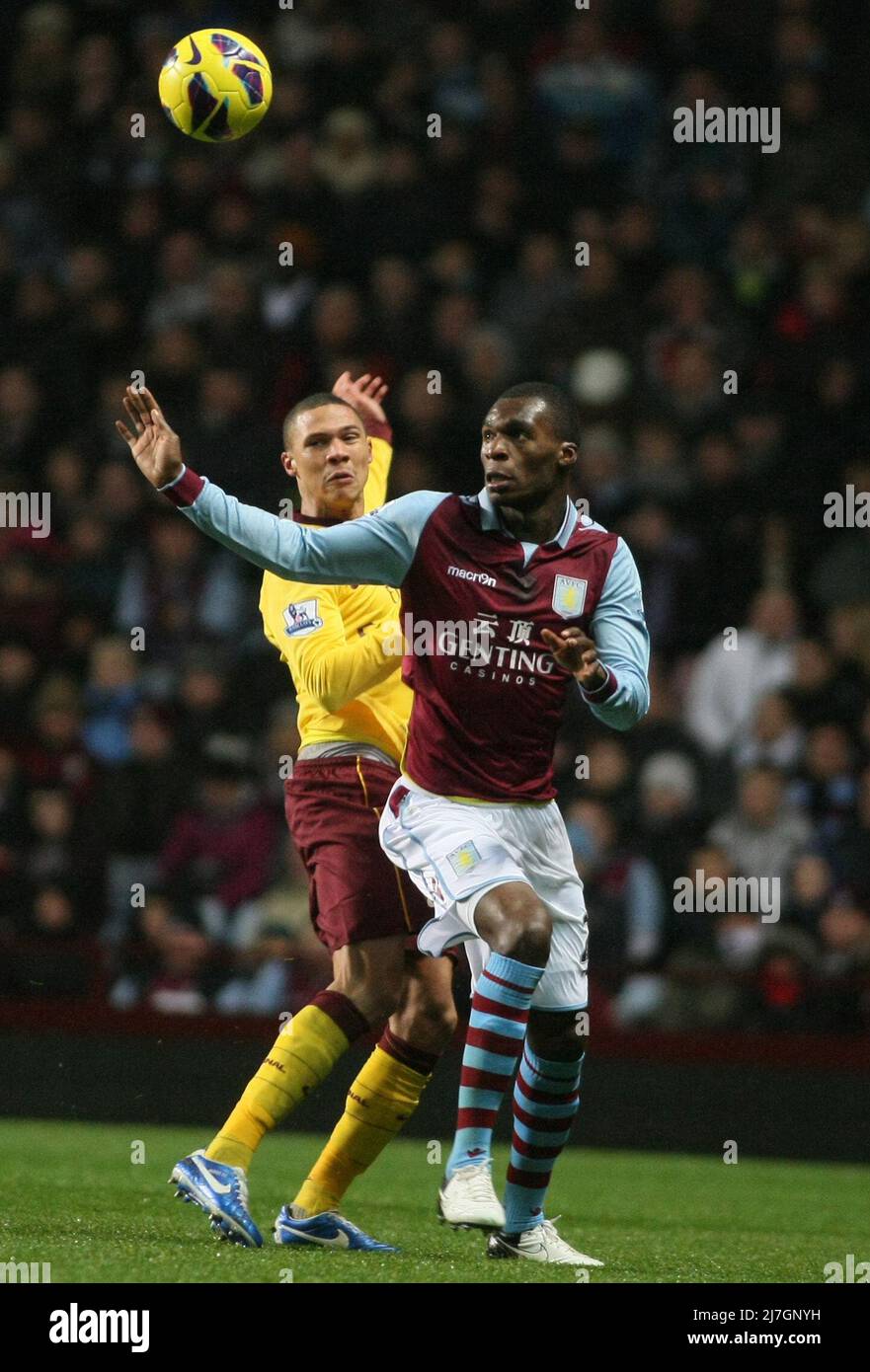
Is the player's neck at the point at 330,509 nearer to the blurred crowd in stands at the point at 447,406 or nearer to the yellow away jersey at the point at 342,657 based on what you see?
the yellow away jersey at the point at 342,657

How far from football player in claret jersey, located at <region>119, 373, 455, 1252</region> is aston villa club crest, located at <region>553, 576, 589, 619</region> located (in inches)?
20.1

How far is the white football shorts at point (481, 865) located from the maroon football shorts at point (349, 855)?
0.22 metres

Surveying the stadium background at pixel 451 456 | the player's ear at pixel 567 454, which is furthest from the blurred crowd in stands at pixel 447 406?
the player's ear at pixel 567 454

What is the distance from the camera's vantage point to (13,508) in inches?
460

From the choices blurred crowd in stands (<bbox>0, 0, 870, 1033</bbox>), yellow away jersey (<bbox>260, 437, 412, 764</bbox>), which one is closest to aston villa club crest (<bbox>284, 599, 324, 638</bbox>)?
yellow away jersey (<bbox>260, 437, 412, 764</bbox>)

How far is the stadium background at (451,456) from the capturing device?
952cm

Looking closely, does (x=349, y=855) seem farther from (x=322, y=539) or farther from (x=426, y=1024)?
(x=322, y=539)

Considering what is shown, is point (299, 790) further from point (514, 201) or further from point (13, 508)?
point (514, 201)

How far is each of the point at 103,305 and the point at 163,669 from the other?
258 centimetres

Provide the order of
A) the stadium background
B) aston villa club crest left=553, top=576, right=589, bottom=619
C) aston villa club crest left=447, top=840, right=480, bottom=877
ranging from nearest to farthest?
aston villa club crest left=447, top=840, right=480, bottom=877
aston villa club crest left=553, top=576, right=589, bottom=619
the stadium background

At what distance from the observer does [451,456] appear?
11.2m

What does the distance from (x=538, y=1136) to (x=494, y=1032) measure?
1.20ft

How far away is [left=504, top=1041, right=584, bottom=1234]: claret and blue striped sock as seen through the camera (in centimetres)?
532

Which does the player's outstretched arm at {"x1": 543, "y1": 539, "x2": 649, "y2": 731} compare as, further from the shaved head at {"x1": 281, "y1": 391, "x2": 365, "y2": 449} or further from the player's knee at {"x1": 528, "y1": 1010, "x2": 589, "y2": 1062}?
the shaved head at {"x1": 281, "y1": 391, "x2": 365, "y2": 449}
